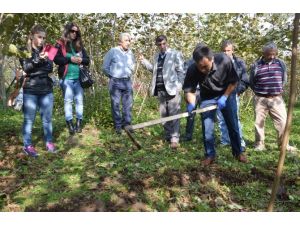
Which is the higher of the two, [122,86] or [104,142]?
[122,86]

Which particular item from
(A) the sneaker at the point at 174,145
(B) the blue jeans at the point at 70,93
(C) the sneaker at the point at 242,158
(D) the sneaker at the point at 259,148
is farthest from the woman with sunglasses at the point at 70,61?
(D) the sneaker at the point at 259,148

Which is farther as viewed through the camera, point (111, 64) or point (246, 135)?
point (246, 135)

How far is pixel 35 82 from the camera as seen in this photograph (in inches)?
221

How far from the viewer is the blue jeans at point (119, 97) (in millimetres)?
7137

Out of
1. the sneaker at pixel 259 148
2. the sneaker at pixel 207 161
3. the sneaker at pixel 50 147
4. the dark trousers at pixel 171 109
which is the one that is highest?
the dark trousers at pixel 171 109

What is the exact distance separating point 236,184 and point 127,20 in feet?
24.4

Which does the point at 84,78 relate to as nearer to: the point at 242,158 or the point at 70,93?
the point at 70,93

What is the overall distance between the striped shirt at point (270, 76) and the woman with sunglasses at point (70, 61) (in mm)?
2995

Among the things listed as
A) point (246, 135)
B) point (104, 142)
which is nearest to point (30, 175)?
point (104, 142)

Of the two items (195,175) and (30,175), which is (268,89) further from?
(30,175)

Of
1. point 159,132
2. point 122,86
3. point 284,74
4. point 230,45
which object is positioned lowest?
point 159,132

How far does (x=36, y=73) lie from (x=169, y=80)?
226cm

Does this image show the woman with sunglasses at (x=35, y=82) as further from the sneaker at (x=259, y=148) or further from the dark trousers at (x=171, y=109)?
the sneaker at (x=259, y=148)

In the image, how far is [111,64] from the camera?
7.13 m
